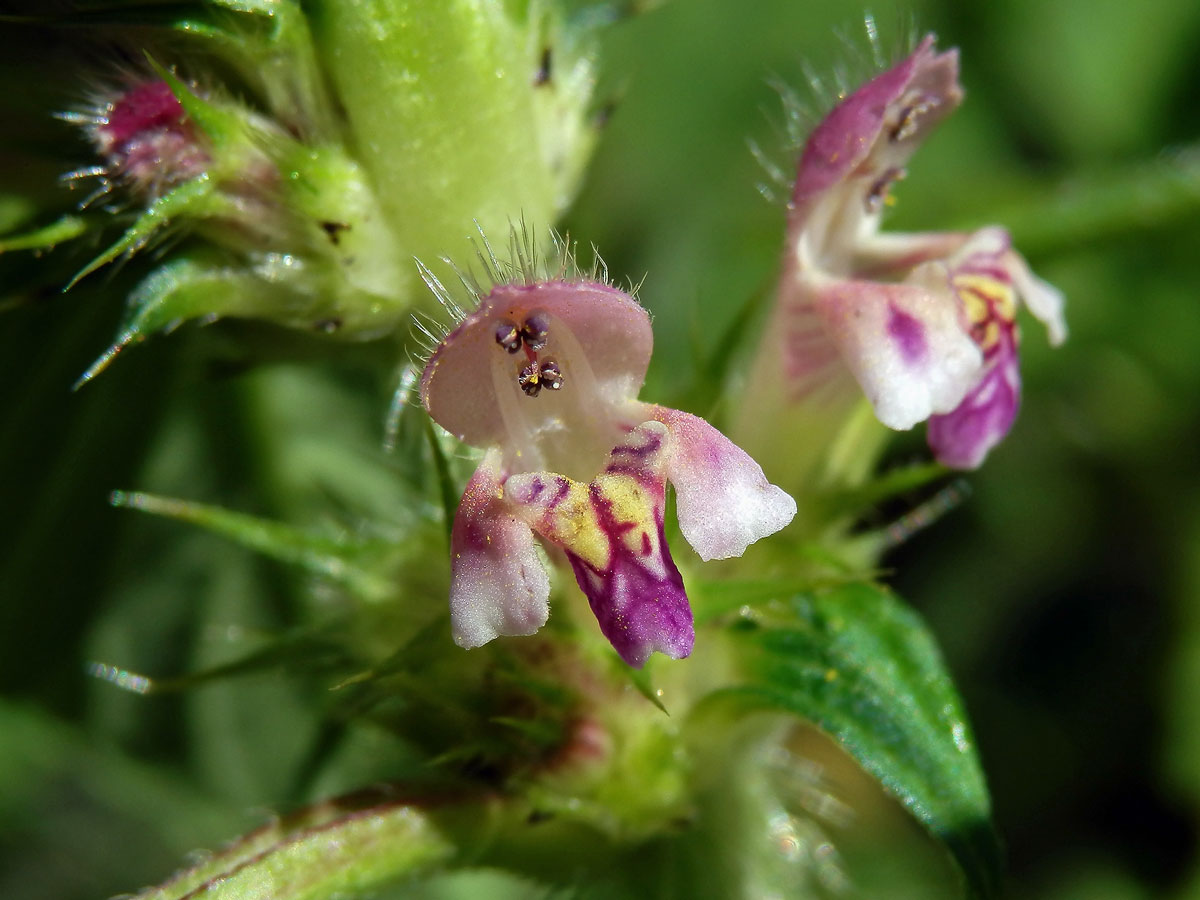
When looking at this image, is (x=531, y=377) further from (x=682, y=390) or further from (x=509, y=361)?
(x=682, y=390)

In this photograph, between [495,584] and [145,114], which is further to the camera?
[145,114]

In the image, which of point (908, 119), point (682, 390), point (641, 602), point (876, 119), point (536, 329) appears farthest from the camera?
point (682, 390)

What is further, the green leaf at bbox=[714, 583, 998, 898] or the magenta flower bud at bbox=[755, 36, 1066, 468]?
the magenta flower bud at bbox=[755, 36, 1066, 468]

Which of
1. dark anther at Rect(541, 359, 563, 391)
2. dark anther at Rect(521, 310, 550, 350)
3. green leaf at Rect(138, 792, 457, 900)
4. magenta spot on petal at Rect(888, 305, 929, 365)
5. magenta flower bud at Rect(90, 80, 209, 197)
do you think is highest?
magenta flower bud at Rect(90, 80, 209, 197)

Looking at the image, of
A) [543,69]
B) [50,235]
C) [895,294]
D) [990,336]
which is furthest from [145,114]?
[990,336]

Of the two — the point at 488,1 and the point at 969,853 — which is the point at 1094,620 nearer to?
the point at 969,853

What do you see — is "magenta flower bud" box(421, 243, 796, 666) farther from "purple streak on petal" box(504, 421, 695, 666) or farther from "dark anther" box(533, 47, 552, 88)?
"dark anther" box(533, 47, 552, 88)

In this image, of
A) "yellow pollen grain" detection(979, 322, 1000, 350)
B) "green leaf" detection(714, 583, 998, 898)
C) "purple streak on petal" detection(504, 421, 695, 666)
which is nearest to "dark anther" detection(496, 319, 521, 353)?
"purple streak on petal" detection(504, 421, 695, 666)
